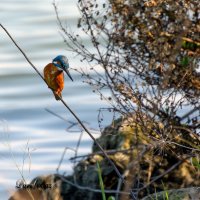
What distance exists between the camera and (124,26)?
18.3 ft

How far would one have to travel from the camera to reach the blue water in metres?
7.50

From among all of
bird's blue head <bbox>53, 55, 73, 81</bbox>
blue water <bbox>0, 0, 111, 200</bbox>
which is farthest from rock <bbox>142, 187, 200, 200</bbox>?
blue water <bbox>0, 0, 111, 200</bbox>

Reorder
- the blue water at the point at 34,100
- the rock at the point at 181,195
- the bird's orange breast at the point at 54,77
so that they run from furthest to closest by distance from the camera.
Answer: the blue water at the point at 34,100
the bird's orange breast at the point at 54,77
the rock at the point at 181,195

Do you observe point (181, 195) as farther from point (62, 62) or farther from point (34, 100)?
point (34, 100)

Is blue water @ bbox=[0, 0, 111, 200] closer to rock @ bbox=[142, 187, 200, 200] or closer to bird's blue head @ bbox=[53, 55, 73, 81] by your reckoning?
bird's blue head @ bbox=[53, 55, 73, 81]

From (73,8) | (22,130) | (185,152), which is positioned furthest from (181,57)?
(73,8)

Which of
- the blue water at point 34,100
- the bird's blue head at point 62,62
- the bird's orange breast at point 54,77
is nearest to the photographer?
the bird's blue head at point 62,62

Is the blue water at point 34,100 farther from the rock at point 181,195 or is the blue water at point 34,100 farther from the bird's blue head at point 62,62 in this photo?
the rock at point 181,195

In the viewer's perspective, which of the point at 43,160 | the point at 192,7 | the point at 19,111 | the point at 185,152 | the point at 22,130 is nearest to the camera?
the point at 192,7

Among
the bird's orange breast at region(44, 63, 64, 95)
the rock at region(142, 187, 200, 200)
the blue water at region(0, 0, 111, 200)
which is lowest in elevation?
the rock at region(142, 187, 200, 200)

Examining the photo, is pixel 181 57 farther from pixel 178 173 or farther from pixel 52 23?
pixel 52 23

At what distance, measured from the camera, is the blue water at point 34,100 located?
7496 mm

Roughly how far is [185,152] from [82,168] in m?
0.72

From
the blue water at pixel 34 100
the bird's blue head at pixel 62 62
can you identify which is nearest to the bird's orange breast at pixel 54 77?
the bird's blue head at pixel 62 62
